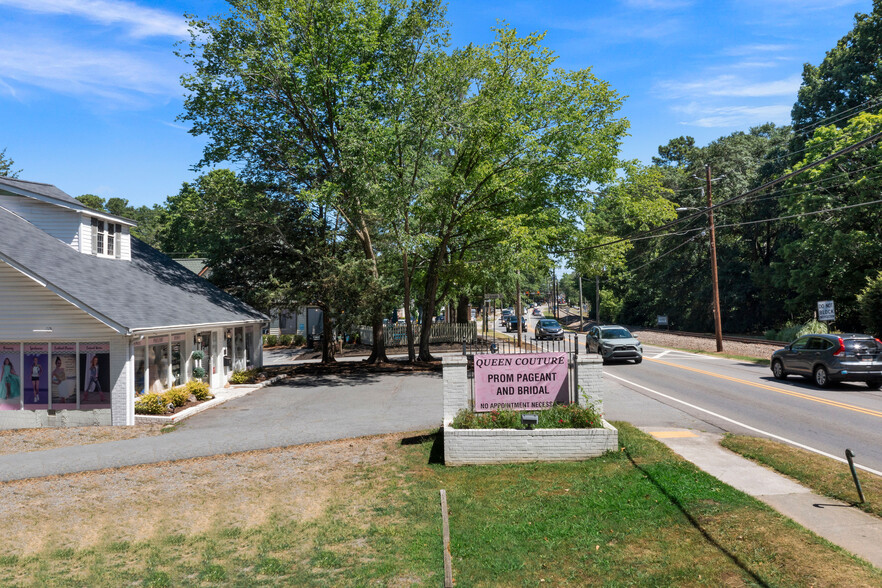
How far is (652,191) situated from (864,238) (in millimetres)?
13286

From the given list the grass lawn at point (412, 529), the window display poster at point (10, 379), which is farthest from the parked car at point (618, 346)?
the window display poster at point (10, 379)

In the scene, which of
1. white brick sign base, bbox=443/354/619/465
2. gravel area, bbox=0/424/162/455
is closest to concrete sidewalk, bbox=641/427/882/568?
white brick sign base, bbox=443/354/619/465

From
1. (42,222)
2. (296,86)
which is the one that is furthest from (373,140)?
(42,222)

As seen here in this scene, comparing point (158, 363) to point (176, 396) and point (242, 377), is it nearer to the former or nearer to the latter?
point (176, 396)

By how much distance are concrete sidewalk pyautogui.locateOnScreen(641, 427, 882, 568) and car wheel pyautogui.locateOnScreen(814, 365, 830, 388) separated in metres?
9.58

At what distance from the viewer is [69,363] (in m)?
16.0

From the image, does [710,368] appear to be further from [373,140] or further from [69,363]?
[69,363]

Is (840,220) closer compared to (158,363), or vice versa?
(158,363)

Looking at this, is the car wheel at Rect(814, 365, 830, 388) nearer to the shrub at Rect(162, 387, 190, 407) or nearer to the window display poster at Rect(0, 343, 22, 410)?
the shrub at Rect(162, 387, 190, 407)

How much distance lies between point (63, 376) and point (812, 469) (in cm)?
1746

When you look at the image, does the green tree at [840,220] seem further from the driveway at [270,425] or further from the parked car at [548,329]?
the driveway at [270,425]

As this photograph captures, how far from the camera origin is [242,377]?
24.0 meters

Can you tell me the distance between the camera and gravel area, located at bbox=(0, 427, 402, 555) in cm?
823

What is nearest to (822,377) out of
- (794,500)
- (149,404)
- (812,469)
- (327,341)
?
(812,469)
